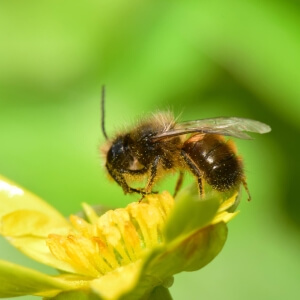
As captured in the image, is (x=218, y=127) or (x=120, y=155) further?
(x=120, y=155)

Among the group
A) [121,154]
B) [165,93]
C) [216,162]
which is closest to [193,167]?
[216,162]

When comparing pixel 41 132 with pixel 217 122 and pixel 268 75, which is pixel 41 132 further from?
pixel 217 122

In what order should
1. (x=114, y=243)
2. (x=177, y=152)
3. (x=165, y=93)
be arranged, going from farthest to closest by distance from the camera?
1. (x=165, y=93)
2. (x=177, y=152)
3. (x=114, y=243)

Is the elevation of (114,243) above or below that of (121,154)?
below

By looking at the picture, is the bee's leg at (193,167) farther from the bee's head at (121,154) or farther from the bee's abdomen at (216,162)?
the bee's head at (121,154)

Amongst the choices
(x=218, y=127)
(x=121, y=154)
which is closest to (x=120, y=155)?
(x=121, y=154)

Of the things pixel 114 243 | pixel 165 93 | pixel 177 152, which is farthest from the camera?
pixel 165 93

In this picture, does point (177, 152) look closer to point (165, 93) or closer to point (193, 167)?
point (193, 167)

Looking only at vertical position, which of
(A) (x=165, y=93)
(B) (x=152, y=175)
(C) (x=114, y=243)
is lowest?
(C) (x=114, y=243)
